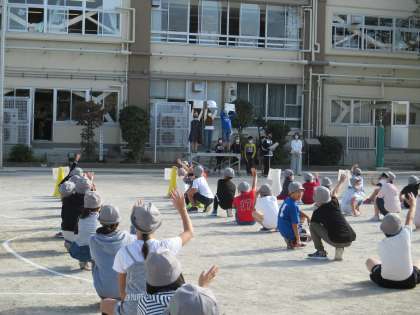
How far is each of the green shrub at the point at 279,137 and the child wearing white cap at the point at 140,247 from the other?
27.0 meters

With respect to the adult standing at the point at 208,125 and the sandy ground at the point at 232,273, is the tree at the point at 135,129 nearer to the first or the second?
the adult standing at the point at 208,125

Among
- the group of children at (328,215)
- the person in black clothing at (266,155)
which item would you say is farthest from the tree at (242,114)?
the group of children at (328,215)

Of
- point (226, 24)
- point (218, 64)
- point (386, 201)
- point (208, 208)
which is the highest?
point (226, 24)

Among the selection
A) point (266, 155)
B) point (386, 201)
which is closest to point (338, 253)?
point (386, 201)

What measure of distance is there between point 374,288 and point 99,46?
26.2 m

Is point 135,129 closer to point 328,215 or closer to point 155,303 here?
point 328,215

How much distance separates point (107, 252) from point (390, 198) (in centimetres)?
929

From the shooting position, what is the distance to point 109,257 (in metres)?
8.05

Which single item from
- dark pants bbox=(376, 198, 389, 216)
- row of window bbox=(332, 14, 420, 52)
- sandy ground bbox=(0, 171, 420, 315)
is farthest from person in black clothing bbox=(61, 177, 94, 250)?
row of window bbox=(332, 14, 420, 52)

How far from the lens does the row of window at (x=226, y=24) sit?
35000 mm

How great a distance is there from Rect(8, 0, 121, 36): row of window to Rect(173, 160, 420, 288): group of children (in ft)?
57.5

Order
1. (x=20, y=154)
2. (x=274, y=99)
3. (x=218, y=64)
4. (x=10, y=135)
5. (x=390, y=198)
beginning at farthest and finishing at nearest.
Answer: (x=274, y=99) < (x=218, y=64) < (x=10, y=135) < (x=20, y=154) < (x=390, y=198)

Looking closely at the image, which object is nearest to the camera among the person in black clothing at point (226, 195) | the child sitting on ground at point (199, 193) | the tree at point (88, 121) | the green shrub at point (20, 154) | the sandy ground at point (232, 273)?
the sandy ground at point (232, 273)

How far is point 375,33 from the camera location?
38.0 m
